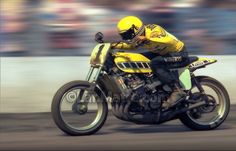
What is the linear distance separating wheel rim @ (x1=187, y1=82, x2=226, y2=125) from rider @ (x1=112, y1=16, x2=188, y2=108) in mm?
427

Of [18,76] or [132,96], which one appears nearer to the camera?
[132,96]

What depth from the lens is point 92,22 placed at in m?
11.2

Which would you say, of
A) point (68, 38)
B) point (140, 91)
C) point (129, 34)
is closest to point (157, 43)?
point (129, 34)

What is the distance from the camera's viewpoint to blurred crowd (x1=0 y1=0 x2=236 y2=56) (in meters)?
11.0

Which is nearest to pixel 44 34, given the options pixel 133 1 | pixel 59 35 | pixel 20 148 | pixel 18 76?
pixel 59 35

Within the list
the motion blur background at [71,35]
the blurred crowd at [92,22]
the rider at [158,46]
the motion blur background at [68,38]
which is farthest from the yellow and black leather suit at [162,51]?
the blurred crowd at [92,22]

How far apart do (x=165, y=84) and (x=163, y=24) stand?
2.96 meters

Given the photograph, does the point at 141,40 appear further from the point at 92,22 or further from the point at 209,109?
the point at 92,22

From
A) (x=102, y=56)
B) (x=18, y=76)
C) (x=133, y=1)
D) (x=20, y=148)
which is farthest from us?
(x=133, y=1)

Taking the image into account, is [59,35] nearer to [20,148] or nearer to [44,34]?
[44,34]

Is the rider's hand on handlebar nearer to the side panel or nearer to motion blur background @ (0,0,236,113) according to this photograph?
the side panel

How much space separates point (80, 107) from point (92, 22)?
10.4 feet

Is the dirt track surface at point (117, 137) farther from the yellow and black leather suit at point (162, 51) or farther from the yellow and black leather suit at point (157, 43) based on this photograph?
the yellow and black leather suit at point (157, 43)

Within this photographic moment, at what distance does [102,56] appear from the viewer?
27.6 ft
